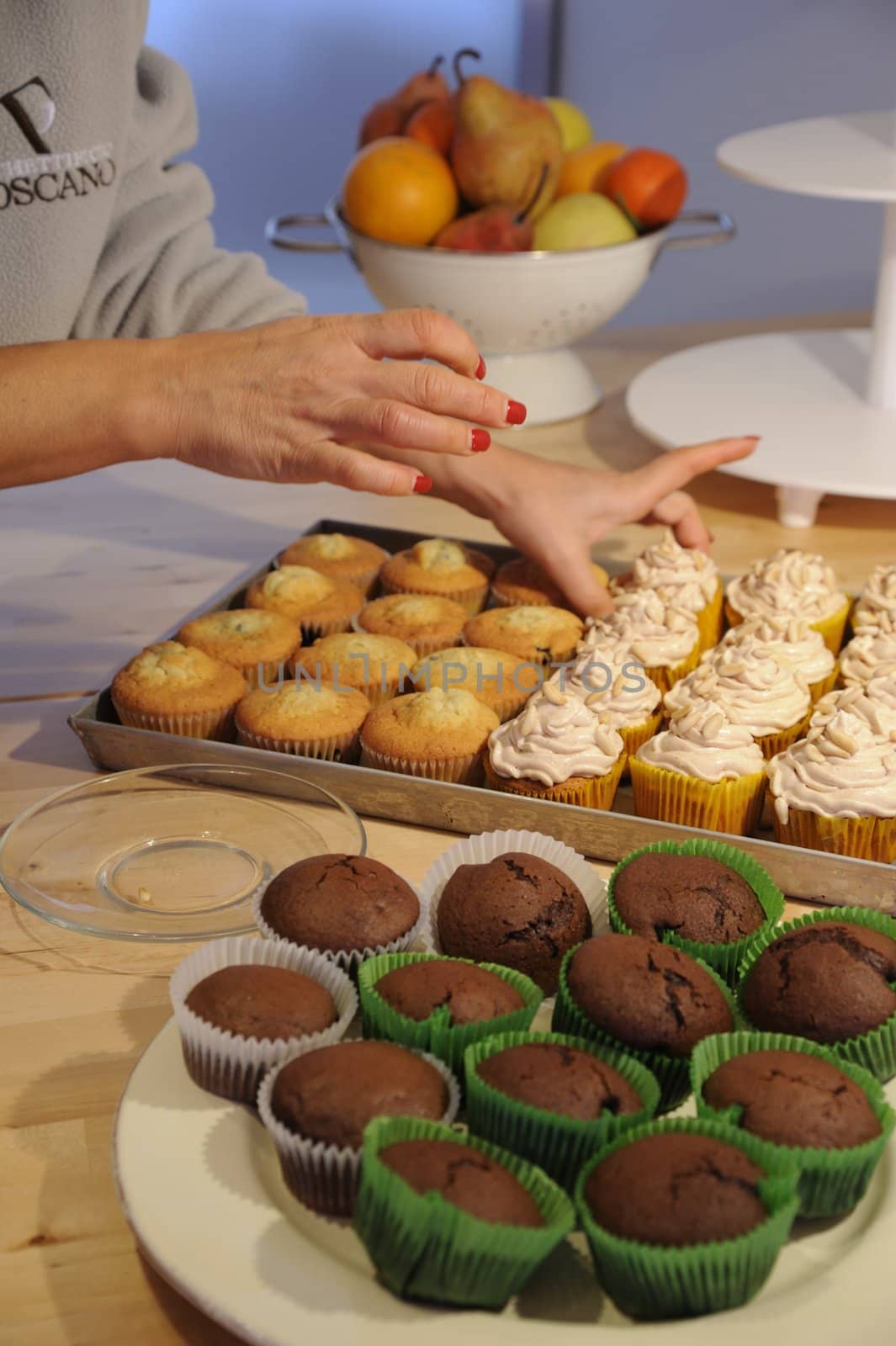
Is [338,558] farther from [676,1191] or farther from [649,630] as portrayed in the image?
[676,1191]

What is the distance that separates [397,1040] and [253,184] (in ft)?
11.4

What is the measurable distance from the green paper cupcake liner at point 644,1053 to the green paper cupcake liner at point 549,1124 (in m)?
0.04

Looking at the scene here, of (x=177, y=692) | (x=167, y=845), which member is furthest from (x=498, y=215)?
(x=167, y=845)

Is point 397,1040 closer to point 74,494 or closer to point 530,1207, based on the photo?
point 530,1207

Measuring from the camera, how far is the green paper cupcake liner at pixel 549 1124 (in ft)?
2.69

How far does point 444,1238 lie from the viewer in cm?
73

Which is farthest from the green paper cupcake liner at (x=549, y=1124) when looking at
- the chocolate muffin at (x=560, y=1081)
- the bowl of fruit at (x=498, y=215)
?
the bowl of fruit at (x=498, y=215)

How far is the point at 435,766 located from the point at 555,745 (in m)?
0.13

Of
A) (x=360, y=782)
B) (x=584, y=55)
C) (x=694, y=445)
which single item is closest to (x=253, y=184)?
(x=584, y=55)

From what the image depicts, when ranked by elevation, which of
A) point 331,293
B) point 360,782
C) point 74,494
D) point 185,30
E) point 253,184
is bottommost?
point 360,782

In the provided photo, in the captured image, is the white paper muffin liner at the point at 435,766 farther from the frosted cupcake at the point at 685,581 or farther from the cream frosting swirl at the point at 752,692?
Result: the frosted cupcake at the point at 685,581

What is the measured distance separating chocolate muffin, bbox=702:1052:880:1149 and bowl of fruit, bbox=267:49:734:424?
146 cm

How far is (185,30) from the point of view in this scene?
148 inches

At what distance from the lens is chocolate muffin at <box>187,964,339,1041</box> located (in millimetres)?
905
